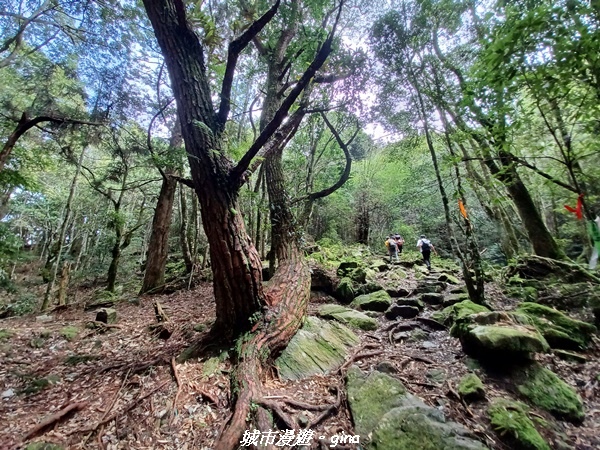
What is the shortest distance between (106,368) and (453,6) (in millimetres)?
9615

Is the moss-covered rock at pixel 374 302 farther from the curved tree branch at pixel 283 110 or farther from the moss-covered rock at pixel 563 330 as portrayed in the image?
the curved tree branch at pixel 283 110

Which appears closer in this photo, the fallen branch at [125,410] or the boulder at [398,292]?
the fallen branch at [125,410]

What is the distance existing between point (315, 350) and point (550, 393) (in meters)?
2.72

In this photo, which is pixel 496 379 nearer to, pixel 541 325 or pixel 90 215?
pixel 541 325

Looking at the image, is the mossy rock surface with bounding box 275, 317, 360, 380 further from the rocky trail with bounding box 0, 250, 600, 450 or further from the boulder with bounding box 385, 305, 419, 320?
the boulder with bounding box 385, 305, 419, 320

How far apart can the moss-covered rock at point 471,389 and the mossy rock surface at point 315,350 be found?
4.96ft

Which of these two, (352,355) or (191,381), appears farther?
(352,355)

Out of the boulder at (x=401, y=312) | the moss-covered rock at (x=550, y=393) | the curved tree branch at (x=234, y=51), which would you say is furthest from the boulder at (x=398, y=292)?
the curved tree branch at (x=234, y=51)

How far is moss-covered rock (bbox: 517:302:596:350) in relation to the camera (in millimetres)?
3760

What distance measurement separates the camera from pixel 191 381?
3156 millimetres

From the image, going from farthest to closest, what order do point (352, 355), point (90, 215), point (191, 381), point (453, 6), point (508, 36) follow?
point (90, 215) < point (453, 6) < point (352, 355) < point (191, 381) < point (508, 36)

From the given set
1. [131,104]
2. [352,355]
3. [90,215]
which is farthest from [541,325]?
[90,215]

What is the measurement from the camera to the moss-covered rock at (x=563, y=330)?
3760 mm

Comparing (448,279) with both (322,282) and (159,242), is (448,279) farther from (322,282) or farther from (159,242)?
(159,242)
